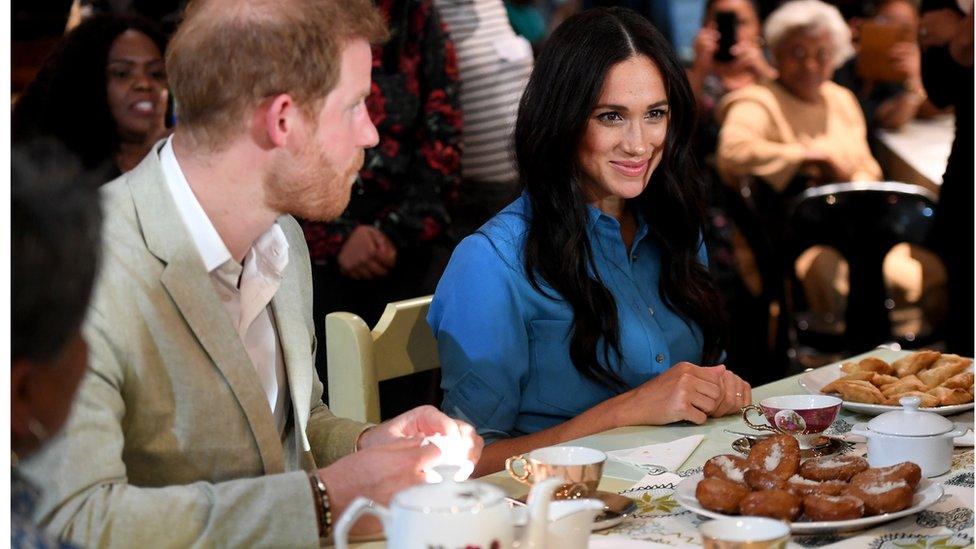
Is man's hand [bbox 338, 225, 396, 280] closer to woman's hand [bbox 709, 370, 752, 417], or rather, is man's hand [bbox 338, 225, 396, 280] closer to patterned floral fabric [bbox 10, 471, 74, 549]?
woman's hand [bbox 709, 370, 752, 417]

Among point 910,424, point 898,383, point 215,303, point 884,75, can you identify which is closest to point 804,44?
point 884,75

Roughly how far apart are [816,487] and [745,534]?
0.99 feet

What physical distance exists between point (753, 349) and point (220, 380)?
328cm

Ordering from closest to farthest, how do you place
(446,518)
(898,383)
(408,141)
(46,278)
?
1. (46,278)
2. (446,518)
3. (898,383)
4. (408,141)

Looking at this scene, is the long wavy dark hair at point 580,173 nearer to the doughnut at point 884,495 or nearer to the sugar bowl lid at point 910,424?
the sugar bowl lid at point 910,424

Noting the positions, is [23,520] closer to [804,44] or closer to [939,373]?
[939,373]

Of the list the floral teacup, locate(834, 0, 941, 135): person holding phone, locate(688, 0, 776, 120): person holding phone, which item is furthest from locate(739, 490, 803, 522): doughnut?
locate(834, 0, 941, 135): person holding phone

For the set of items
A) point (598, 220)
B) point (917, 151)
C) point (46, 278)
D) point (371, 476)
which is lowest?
point (917, 151)

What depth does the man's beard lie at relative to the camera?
1559 millimetres

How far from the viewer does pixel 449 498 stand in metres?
1.17

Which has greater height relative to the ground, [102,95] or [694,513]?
[102,95]

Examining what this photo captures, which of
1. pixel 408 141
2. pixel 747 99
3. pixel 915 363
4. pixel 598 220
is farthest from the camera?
pixel 747 99

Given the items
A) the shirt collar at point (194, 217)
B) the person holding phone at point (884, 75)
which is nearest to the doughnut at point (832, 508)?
the shirt collar at point (194, 217)

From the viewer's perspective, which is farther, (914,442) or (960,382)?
(960,382)
